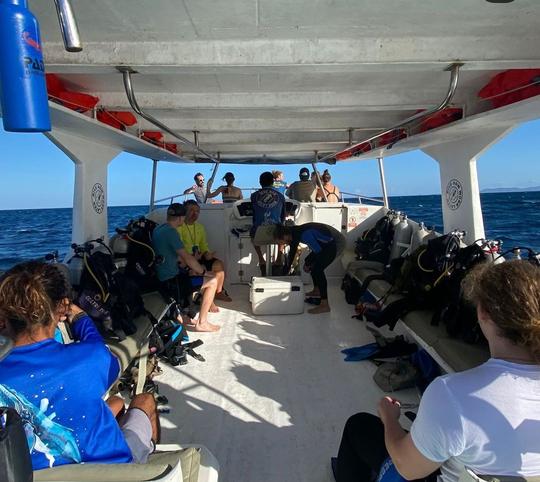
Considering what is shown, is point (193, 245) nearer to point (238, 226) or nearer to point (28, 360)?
point (238, 226)

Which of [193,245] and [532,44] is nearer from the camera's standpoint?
[532,44]

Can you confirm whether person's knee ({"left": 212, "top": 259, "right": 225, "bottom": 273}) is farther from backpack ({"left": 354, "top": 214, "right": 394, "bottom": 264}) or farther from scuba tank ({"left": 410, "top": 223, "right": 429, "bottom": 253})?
scuba tank ({"left": 410, "top": 223, "right": 429, "bottom": 253})

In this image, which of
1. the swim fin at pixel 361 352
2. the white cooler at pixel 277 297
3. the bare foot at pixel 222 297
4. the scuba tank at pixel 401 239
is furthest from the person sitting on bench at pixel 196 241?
the scuba tank at pixel 401 239

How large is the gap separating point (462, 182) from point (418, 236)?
872 millimetres

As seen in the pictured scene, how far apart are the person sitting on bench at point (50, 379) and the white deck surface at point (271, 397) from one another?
1.12 meters

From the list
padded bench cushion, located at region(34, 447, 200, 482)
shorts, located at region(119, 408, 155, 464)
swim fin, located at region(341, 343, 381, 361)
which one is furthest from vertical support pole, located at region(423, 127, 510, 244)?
padded bench cushion, located at region(34, 447, 200, 482)

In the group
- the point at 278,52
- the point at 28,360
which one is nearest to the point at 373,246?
the point at 278,52

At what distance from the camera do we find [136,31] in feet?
7.21

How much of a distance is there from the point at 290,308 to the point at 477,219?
91.6 inches

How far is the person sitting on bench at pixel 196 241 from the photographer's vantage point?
505 cm

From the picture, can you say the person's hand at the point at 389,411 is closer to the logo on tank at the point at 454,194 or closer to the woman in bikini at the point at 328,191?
the logo on tank at the point at 454,194

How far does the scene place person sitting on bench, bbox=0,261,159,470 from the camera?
1301mm

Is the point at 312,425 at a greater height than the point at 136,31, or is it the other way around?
the point at 136,31

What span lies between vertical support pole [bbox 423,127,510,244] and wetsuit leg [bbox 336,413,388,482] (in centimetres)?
331
